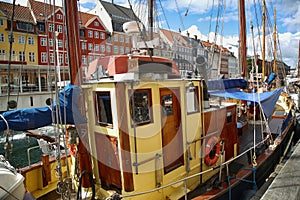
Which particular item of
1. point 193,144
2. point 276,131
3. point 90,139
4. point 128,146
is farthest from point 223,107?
point 276,131

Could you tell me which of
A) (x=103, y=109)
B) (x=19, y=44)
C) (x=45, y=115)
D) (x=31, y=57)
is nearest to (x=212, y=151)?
(x=103, y=109)

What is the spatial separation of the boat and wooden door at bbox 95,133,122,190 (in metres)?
0.02

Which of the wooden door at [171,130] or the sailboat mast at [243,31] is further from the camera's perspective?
the sailboat mast at [243,31]

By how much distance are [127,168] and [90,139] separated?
1019 millimetres

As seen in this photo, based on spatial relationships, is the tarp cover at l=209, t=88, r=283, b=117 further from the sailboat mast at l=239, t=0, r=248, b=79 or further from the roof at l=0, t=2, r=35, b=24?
the roof at l=0, t=2, r=35, b=24

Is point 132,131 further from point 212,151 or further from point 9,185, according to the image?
point 212,151

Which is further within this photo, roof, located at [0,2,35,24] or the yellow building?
roof, located at [0,2,35,24]

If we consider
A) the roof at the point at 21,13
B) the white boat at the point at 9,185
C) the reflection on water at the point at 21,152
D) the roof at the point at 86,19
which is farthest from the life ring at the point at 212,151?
the roof at the point at 86,19

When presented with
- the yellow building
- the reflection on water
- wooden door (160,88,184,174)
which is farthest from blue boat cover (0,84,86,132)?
the yellow building

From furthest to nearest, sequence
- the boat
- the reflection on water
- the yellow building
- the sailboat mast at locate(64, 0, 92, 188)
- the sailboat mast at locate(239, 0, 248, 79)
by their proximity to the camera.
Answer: the yellow building
the reflection on water
the sailboat mast at locate(239, 0, 248, 79)
the sailboat mast at locate(64, 0, 92, 188)
the boat

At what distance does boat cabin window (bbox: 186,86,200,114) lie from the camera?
4520mm

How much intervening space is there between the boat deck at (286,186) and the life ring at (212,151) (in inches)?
66.4

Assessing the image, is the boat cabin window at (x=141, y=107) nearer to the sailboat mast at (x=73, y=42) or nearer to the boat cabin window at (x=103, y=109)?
the boat cabin window at (x=103, y=109)

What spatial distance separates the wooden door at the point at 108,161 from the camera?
12.7 ft
